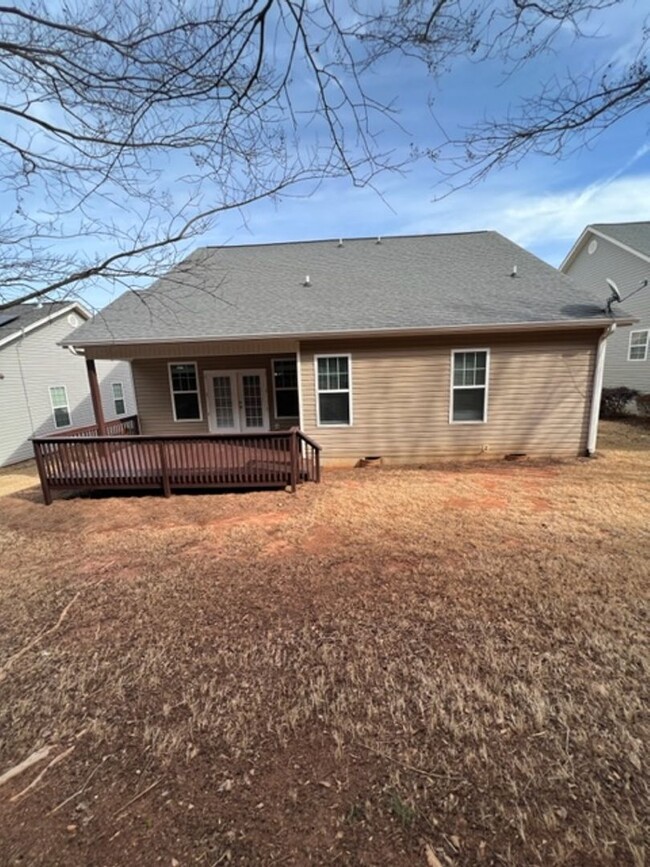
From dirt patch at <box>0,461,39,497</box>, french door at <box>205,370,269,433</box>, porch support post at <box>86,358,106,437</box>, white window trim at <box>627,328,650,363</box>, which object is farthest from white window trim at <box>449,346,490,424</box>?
dirt patch at <box>0,461,39,497</box>

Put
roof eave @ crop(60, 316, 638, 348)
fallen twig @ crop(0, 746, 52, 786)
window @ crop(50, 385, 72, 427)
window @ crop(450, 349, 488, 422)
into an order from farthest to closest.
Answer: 1. window @ crop(50, 385, 72, 427)
2. window @ crop(450, 349, 488, 422)
3. roof eave @ crop(60, 316, 638, 348)
4. fallen twig @ crop(0, 746, 52, 786)

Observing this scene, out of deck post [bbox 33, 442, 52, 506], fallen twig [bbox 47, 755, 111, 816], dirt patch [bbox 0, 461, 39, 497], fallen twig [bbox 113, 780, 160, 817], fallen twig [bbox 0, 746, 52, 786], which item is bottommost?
dirt patch [bbox 0, 461, 39, 497]

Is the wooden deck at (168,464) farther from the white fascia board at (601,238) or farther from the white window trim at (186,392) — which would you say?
the white fascia board at (601,238)

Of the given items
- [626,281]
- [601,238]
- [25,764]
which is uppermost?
[601,238]

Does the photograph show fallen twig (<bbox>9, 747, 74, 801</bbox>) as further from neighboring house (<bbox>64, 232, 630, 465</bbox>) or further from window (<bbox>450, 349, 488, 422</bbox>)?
window (<bbox>450, 349, 488, 422</bbox>)

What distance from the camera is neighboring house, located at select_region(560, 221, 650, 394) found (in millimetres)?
13938

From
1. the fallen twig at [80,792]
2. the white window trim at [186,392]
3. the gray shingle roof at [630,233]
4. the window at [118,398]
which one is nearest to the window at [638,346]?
the gray shingle roof at [630,233]

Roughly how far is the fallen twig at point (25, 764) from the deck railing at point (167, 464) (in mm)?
5003

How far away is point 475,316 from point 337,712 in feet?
25.0

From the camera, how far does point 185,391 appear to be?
10.3m

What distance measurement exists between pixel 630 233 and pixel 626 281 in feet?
A: 6.85

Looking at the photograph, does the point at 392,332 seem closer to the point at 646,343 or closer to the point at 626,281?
the point at 646,343

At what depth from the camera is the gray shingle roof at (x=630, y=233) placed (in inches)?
556

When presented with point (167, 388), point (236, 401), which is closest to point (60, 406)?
point (167, 388)
